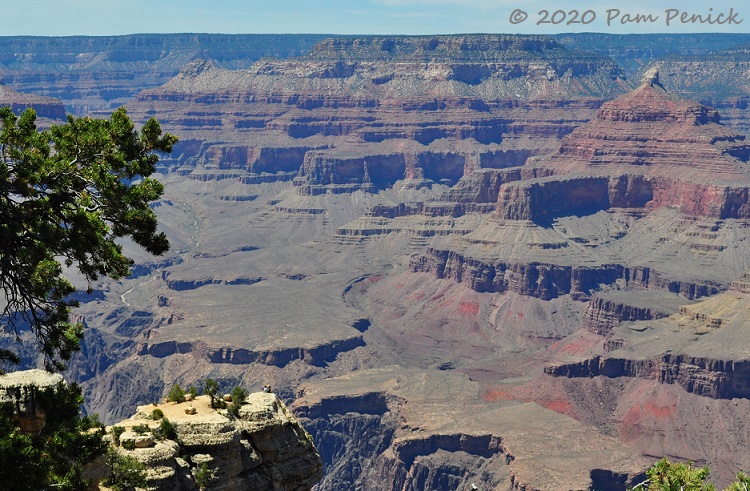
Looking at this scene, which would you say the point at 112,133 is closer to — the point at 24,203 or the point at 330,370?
the point at 24,203

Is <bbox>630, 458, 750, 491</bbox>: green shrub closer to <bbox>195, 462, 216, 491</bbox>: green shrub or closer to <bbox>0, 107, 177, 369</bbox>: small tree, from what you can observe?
<bbox>195, 462, 216, 491</bbox>: green shrub

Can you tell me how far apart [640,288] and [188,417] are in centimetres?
16256

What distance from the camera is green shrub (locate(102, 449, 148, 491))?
30.2m

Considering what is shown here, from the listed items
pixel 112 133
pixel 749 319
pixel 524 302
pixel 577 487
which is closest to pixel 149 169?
pixel 112 133

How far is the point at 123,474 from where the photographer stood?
99.7 feet

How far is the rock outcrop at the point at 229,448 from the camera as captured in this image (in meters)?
32.3

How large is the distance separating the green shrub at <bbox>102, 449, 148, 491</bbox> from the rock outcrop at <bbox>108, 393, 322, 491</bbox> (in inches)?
29.7

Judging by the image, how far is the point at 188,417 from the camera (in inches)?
1364

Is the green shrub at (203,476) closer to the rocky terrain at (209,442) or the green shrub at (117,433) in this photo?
the rocky terrain at (209,442)

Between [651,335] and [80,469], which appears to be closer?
[80,469]

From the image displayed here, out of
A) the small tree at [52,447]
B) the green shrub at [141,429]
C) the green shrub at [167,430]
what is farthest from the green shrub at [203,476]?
the small tree at [52,447]

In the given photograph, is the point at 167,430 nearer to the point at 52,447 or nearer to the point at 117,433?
the point at 117,433

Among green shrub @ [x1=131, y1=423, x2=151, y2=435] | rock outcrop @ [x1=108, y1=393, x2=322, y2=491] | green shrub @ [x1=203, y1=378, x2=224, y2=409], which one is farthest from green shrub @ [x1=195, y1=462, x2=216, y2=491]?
green shrub @ [x1=203, y1=378, x2=224, y2=409]

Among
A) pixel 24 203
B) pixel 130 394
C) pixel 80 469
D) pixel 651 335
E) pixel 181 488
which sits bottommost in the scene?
pixel 130 394
